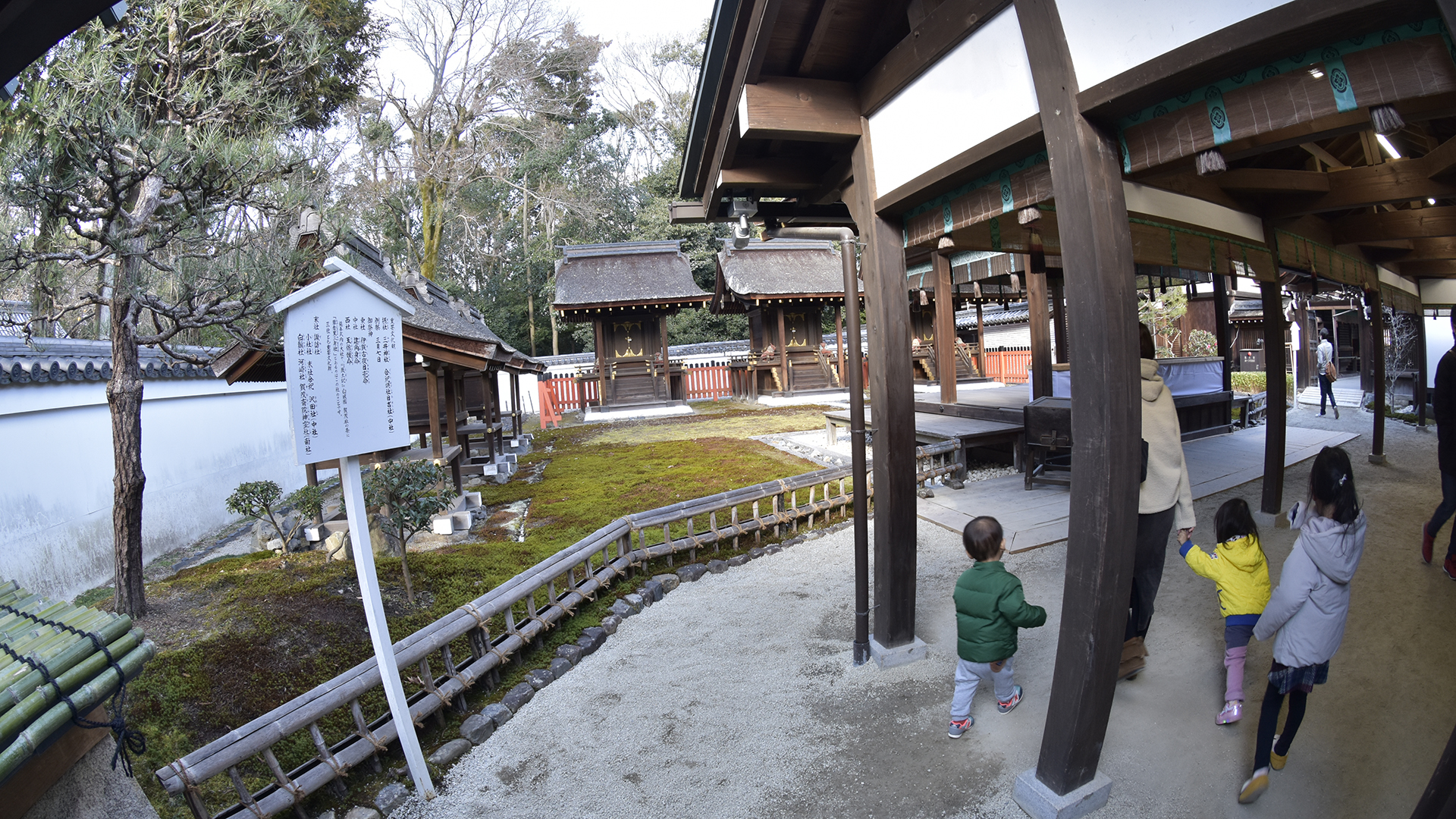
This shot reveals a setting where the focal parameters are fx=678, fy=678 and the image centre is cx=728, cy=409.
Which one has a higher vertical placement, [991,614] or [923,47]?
[923,47]

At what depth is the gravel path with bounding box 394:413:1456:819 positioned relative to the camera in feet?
8.55

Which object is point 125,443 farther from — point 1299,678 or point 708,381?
point 708,381

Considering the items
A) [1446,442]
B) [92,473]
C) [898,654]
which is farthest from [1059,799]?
[92,473]

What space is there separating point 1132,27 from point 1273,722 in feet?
7.92

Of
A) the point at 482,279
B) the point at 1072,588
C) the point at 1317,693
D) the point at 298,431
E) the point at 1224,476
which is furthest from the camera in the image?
the point at 482,279

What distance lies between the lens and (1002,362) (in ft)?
75.3

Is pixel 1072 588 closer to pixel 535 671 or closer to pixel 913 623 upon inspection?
pixel 913 623

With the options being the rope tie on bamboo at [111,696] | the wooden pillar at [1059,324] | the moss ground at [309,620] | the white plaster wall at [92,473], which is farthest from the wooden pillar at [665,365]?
the rope tie on bamboo at [111,696]

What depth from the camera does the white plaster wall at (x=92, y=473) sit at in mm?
5691

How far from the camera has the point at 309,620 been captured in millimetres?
4785

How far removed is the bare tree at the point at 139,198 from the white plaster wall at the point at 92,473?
4.86 ft

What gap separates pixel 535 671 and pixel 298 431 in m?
2.05

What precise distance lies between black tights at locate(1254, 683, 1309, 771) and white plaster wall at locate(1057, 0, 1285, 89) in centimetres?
219

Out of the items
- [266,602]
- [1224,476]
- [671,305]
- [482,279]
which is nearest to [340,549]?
[266,602]
